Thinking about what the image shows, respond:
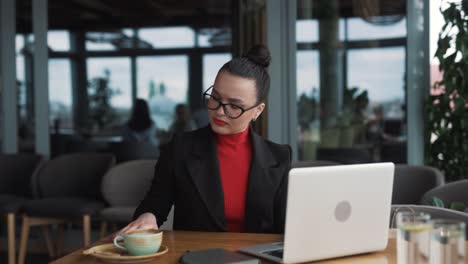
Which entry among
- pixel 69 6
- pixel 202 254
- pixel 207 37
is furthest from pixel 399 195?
pixel 69 6

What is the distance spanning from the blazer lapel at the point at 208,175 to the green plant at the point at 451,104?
2.96 m

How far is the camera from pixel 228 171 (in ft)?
8.64

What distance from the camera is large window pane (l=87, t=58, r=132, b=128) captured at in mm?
6418

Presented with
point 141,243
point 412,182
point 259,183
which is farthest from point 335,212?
point 412,182

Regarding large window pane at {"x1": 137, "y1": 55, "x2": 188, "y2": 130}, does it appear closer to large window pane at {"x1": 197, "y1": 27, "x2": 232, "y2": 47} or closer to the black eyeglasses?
large window pane at {"x1": 197, "y1": 27, "x2": 232, "y2": 47}

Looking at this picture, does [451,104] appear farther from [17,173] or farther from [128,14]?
[17,173]

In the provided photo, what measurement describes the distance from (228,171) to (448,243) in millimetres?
1301

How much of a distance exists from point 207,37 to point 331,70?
136cm

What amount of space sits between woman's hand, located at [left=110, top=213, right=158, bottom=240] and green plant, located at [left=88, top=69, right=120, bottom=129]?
4071 mm

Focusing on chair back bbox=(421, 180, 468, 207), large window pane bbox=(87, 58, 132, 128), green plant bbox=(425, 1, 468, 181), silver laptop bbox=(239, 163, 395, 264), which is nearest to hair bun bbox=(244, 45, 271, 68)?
silver laptop bbox=(239, 163, 395, 264)

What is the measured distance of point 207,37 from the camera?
Answer: 623 centimetres

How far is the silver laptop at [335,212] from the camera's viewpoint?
72.0 inches

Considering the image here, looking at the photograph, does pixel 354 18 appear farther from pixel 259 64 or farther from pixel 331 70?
pixel 259 64

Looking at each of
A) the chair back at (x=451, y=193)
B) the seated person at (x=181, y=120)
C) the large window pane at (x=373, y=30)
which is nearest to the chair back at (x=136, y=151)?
the seated person at (x=181, y=120)
